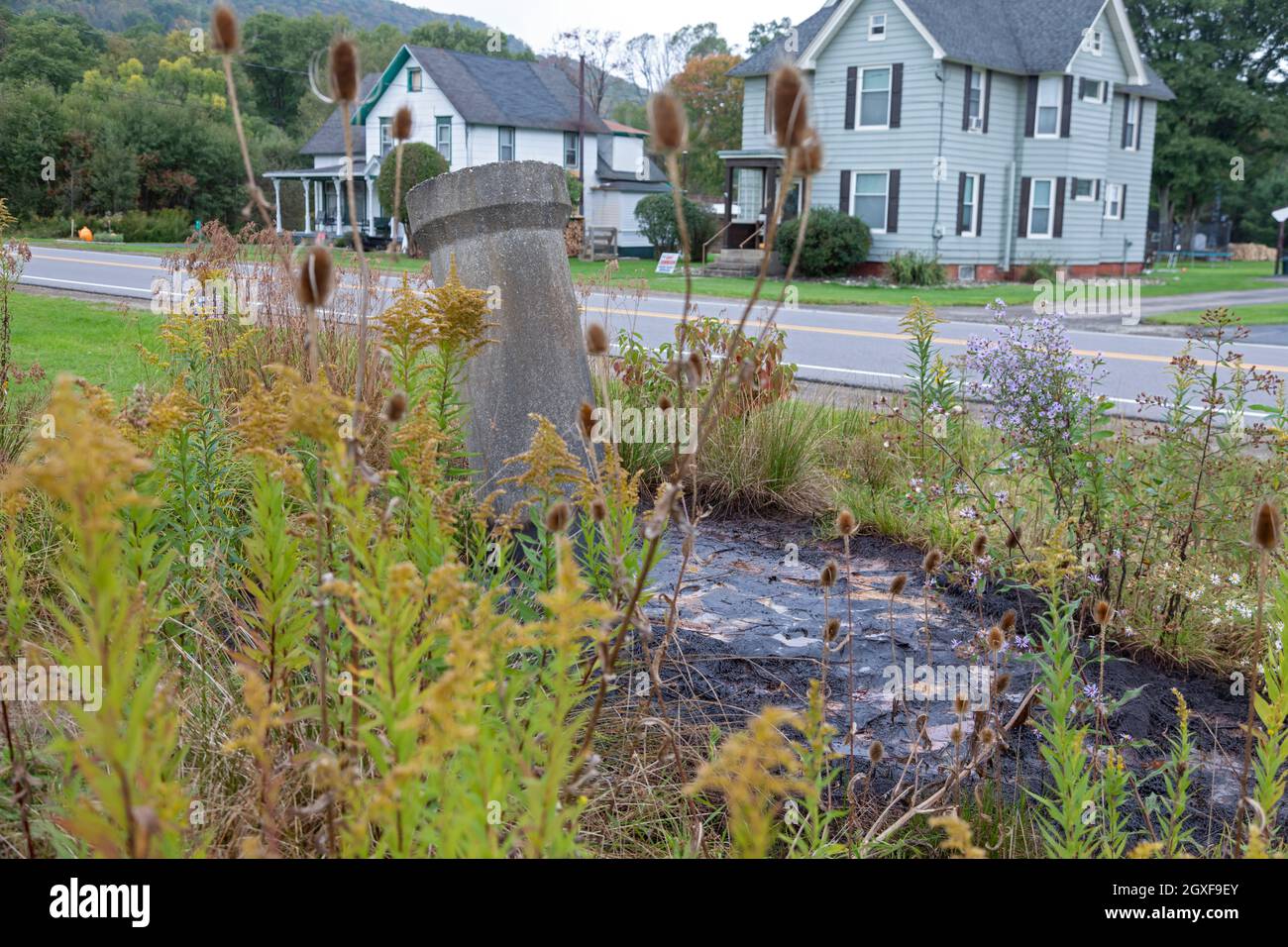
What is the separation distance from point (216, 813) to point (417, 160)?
3460cm

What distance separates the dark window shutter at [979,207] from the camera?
31359mm

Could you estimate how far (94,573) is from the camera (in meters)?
1.46

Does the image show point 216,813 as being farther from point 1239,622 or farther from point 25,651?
point 1239,622

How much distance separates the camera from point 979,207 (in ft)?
103

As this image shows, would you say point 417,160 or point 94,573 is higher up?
point 417,160

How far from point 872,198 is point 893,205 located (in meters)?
0.77

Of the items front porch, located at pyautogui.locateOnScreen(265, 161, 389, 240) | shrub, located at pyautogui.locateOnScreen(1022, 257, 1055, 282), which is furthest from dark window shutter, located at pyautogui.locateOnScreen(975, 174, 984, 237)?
front porch, located at pyautogui.locateOnScreen(265, 161, 389, 240)

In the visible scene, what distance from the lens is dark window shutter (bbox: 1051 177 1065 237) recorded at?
32.6 m

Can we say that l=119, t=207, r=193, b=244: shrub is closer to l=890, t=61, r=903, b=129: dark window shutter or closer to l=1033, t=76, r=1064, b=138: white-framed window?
l=890, t=61, r=903, b=129: dark window shutter

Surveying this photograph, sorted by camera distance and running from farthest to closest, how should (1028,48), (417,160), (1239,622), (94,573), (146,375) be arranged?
(417,160), (1028,48), (146,375), (1239,622), (94,573)

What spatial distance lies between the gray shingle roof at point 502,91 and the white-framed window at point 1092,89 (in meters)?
19.0

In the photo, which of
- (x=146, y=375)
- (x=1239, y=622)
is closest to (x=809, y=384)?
(x=146, y=375)

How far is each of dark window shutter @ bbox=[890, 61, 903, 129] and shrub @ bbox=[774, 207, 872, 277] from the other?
8.95 ft
